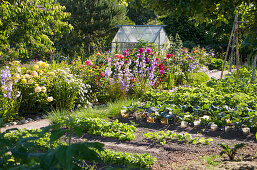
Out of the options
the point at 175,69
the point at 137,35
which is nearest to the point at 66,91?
the point at 175,69

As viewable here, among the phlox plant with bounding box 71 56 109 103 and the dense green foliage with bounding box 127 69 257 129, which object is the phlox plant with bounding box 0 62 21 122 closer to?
the phlox plant with bounding box 71 56 109 103

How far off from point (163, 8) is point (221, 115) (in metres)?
2.19

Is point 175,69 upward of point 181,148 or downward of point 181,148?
upward

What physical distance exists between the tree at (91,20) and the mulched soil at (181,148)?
18483mm

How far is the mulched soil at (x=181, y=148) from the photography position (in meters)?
3.12

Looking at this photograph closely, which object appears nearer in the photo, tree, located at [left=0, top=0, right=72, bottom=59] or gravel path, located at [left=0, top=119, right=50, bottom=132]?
gravel path, located at [left=0, top=119, right=50, bottom=132]

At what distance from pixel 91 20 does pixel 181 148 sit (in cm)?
1977

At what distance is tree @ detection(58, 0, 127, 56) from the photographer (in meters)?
22.1

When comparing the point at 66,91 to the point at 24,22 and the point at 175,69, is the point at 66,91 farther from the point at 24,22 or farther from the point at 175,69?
the point at 175,69

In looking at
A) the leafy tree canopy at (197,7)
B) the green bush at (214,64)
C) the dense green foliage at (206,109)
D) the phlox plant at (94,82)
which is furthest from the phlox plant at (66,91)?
the green bush at (214,64)

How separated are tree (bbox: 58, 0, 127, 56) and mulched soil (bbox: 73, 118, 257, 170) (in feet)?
60.6

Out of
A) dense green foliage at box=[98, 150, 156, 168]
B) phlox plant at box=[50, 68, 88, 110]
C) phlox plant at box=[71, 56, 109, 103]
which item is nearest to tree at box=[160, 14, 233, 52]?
phlox plant at box=[71, 56, 109, 103]

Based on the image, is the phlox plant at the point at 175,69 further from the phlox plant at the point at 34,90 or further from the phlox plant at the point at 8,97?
the phlox plant at the point at 8,97

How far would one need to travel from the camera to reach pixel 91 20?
72.6 ft
